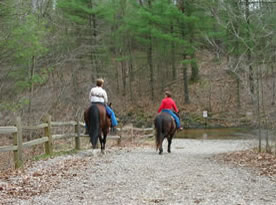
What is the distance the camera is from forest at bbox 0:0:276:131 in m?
13.1

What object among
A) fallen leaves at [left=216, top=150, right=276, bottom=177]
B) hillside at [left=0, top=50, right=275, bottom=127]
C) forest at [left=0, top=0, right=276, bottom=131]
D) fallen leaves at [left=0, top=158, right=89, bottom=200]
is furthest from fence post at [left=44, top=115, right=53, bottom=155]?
fallen leaves at [left=216, top=150, right=276, bottom=177]

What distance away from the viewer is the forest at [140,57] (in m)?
13.1

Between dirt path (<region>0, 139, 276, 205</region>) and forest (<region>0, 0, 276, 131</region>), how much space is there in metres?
4.24

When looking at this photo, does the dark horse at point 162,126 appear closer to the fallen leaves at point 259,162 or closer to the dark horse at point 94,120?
the dark horse at point 94,120

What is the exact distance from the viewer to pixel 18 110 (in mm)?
16531

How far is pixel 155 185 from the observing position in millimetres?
7602

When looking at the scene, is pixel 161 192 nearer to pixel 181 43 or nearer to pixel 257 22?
pixel 257 22

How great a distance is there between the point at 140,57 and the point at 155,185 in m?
34.2

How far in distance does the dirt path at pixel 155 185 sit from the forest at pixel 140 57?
4.24 m

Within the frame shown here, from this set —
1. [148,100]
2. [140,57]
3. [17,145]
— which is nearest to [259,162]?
[17,145]

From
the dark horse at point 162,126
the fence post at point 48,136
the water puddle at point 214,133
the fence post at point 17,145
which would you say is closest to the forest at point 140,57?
the water puddle at point 214,133

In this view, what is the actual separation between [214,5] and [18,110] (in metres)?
9.35

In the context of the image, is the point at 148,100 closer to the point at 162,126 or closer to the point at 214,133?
the point at 214,133

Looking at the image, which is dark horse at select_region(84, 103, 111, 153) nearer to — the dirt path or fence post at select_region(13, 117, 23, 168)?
the dirt path
